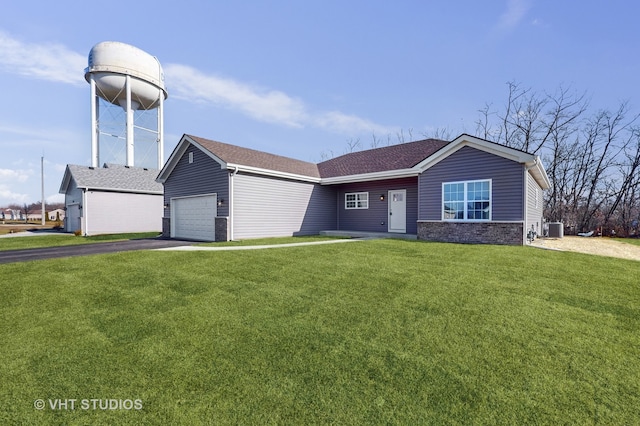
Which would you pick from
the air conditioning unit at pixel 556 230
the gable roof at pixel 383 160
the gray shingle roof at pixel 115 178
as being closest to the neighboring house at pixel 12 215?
the gray shingle roof at pixel 115 178

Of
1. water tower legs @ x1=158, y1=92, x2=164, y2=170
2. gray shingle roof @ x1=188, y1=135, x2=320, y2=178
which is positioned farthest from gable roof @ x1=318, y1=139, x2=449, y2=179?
water tower legs @ x1=158, y1=92, x2=164, y2=170

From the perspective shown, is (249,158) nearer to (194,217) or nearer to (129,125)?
(194,217)

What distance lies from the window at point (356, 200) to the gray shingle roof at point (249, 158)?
2.19 meters

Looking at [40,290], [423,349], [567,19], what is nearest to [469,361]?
[423,349]

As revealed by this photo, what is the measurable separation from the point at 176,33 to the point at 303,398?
1308 centimetres

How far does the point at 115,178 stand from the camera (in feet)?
70.1

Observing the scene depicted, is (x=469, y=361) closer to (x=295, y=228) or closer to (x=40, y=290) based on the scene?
(x=40, y=290)

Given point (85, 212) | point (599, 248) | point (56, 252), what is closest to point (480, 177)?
point (599, 248)

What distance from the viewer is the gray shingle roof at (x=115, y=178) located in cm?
1980

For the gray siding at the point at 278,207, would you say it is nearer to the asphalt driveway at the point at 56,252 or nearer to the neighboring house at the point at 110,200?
the asphalt driveway at the point at 56,252

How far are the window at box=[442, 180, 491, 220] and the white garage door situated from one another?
9993 mm

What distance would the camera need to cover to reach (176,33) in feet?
36.0

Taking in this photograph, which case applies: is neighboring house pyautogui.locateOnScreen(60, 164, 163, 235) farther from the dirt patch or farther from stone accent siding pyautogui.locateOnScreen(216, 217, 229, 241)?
the dirt patch

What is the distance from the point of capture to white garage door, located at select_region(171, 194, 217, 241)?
13430mm
